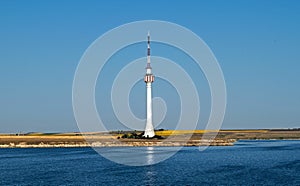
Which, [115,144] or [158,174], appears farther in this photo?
[115,144]

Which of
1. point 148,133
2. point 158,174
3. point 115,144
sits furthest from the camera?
point 148,133

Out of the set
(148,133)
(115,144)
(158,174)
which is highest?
(148,133)

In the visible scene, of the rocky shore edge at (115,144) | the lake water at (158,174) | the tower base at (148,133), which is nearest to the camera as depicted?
the lake water at (158,174)

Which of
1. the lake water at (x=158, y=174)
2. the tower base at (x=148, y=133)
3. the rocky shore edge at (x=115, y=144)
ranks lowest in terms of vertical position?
the lake water at (x=158, y=174)

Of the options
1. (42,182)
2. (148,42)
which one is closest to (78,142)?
(148,42)

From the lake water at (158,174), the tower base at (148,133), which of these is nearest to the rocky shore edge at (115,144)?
the tower base at (148,133)

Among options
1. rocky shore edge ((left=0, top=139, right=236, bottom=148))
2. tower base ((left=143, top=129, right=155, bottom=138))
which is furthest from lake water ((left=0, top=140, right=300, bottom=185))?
tower base ((left=143, top=129, right=155, bottom=138))

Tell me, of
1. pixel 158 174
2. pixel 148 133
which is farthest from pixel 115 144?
pixel 158 174

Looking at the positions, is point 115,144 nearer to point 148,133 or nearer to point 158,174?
point 148,133

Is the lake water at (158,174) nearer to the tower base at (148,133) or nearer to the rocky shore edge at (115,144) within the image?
the rocky shore edge at (115,144)

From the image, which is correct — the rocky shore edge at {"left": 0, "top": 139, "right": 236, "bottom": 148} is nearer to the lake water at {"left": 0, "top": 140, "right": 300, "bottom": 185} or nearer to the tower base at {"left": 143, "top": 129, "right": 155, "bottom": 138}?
the tower base at {"left": 143, "top": 129, "right": 155, "bottom": 138}

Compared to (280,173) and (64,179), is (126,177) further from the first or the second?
(280,173)
